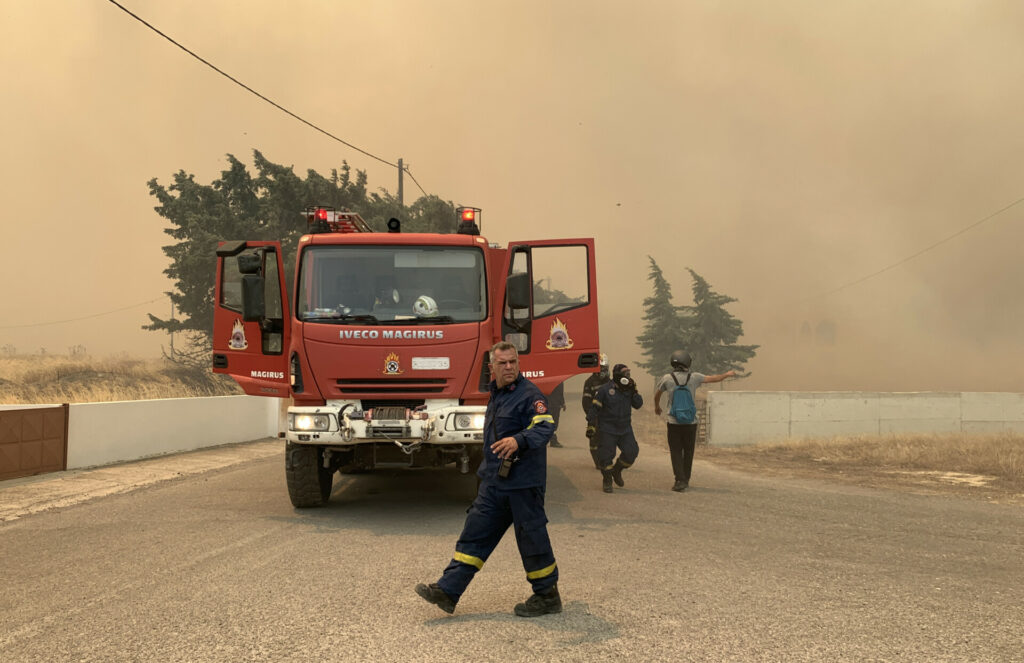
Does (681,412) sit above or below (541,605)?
above

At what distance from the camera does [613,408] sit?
35.4ft

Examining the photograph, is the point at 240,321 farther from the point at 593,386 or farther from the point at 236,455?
the point at 236,455

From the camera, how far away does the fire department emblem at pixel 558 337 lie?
29.2 ft

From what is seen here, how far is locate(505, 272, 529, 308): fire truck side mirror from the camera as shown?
8398mm

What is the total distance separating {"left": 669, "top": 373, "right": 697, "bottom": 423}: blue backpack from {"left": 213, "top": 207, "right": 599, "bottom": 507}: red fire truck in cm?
188

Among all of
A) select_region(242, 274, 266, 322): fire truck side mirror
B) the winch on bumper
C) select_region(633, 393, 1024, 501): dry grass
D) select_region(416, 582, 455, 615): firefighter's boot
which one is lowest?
select_region(633, 393, 1024, 501): dry grass

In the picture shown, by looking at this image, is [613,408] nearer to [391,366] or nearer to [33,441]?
[391,366]

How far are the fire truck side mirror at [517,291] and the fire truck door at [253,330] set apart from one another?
7.85 ft

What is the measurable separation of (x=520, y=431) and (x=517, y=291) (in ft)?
11.8

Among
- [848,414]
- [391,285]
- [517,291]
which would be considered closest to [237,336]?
[391,285]

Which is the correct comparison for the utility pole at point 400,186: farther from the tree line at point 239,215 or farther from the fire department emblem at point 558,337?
the fire department emblem at point 558,337

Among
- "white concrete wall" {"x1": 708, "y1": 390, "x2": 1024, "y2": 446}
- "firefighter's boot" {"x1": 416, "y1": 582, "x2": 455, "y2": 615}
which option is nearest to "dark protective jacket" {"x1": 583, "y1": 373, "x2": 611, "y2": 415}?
"firefighter's boot" {"x1": 416, "y1": 582, "x2": 455, "y2": 615}

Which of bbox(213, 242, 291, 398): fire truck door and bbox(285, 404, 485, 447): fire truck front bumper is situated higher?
bbox(213, 242, 291, 398): fire truck door

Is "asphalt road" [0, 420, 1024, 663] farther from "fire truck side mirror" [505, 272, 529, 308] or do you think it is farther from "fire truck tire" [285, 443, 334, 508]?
"fire truck side mirror" [505, 272, 529, 308]
